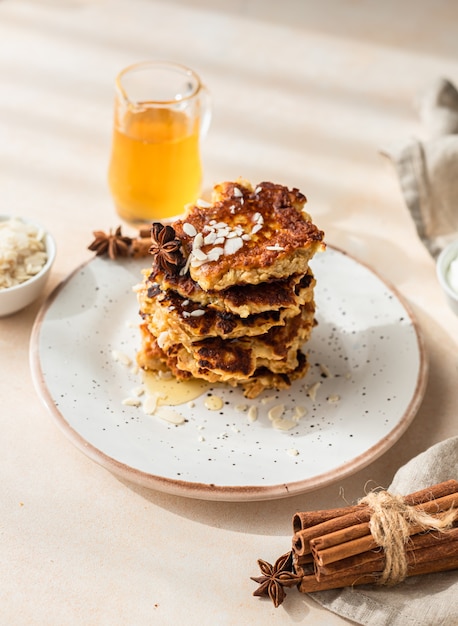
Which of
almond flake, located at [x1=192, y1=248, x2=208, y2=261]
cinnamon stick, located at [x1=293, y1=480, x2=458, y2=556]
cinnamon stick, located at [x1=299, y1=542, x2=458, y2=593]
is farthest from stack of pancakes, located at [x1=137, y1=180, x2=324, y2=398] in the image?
cinnamon stick, located at [x1=299, y1=542, x2=458, y2=593]

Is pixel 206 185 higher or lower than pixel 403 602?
lower

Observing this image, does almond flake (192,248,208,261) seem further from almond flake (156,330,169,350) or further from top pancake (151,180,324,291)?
almond flake (156,330,169,350)

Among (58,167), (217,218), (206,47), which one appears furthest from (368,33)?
(217,218)

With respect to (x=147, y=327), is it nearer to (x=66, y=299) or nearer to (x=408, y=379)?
(x=66, y=299)

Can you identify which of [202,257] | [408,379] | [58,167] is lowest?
[58,167]

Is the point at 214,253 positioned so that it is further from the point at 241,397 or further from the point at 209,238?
the point at 241,397

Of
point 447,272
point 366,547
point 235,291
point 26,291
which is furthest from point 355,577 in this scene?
point 26,291
